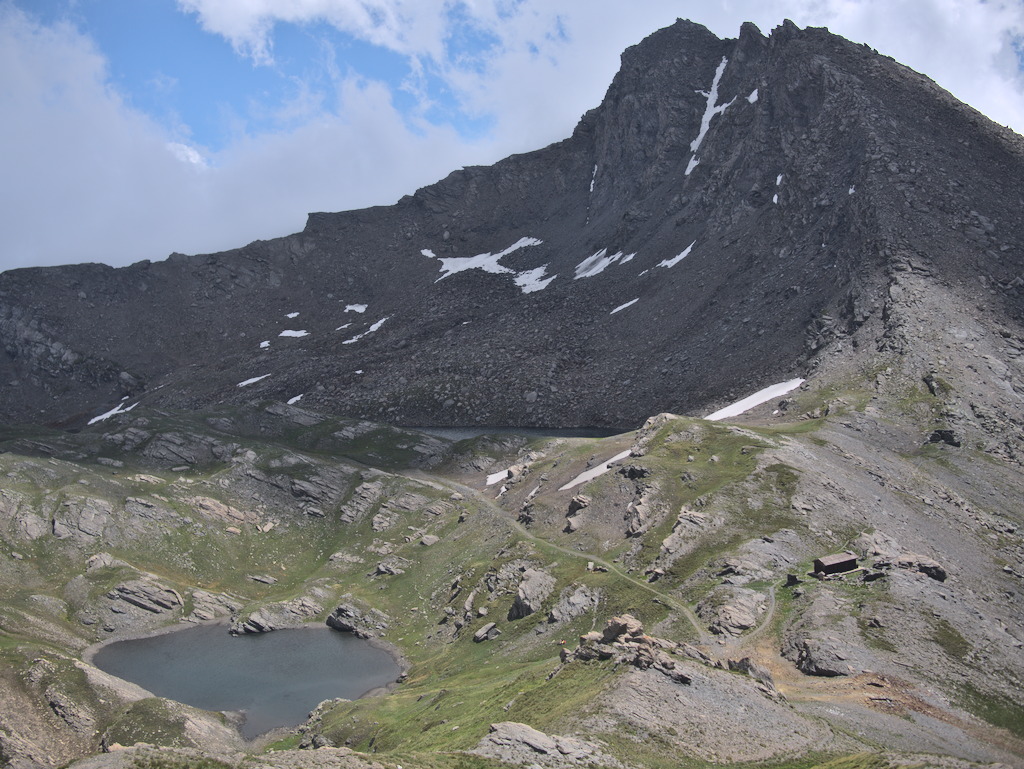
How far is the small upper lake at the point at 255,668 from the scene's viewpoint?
65.2m

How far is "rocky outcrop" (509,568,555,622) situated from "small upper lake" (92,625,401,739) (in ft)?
38.6

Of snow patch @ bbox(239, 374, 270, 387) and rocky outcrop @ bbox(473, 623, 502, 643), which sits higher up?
snow patch @ bbox(239, 374, 270, 387)

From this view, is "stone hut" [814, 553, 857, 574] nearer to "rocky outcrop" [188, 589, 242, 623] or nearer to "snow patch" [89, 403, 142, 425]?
"rocky outcrop" [188, 589, 242, 623]

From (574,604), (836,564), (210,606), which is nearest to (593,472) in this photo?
(574,604)

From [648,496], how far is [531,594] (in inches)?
561

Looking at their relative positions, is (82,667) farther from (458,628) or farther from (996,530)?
(996,530)

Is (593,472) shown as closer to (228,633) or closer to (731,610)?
(731,610)

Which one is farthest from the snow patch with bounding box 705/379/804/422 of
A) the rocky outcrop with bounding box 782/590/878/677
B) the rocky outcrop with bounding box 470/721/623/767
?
the rocky outcrop with bounding box 470/721/623/767

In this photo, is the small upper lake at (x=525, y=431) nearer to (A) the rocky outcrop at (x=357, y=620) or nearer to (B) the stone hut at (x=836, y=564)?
(A) the rocky outcrop at (x=357, y=620)

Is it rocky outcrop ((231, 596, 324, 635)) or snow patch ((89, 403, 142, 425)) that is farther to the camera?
snow patch ((89, 403, 142, 425))

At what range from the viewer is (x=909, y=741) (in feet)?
125

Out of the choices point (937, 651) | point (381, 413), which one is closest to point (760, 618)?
point (937, 651)

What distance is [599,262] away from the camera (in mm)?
195375

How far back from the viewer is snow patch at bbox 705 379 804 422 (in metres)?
112
